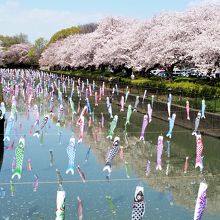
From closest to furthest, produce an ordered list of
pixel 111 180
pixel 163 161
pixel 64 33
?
1. pixel 111 180
2. pixel 163 161
3. pixel 64 33

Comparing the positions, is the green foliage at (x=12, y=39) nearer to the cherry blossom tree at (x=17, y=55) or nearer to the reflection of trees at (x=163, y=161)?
the cherry blossom tree at (x=17, y=55)

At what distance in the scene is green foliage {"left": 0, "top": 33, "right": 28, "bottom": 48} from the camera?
124 meters

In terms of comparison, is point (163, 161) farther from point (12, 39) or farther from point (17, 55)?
point (12, 39)

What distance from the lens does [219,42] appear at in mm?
25047

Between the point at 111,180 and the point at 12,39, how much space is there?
120 meters

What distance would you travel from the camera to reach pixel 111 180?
13305mm

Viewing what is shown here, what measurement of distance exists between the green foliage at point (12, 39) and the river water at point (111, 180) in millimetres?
106959

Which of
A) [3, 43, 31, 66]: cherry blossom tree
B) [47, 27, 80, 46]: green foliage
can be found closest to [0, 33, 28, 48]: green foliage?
[3, 43, 31, 66]: cherry blossom tree

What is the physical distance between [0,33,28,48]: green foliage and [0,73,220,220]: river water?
4211 inches

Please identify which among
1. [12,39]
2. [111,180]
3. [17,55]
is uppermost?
[12,39]

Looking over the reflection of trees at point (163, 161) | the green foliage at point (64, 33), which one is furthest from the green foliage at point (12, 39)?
the reflection of trees at point (163, 161)

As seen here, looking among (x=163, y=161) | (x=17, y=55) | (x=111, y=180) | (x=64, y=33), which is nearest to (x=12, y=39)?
(x=17, y=55)

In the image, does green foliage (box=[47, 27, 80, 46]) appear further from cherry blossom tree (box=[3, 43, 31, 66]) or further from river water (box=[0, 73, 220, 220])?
river water (box=[0, 73, 220, 220])

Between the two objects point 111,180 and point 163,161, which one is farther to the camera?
point 163,161
